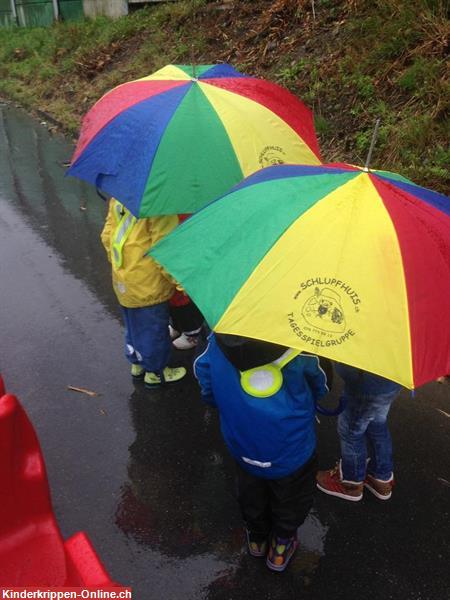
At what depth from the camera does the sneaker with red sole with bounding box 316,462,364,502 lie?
2947 millimetres

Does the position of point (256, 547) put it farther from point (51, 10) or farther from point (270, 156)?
point (51, 10)

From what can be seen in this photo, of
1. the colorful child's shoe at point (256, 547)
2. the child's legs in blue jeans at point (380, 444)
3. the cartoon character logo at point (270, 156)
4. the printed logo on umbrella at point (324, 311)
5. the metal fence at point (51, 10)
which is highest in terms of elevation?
the metal fence at point (51, 10)

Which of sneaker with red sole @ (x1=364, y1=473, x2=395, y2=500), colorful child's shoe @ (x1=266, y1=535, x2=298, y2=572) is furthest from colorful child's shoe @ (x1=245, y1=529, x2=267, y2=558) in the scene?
sneaker with red sole @ (x1=364, y1=473, x2=395, y2=500)

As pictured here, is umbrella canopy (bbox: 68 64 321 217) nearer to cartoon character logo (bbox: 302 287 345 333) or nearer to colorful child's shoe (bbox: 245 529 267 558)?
cartoon character logo (bbox: 302 287 345 333)

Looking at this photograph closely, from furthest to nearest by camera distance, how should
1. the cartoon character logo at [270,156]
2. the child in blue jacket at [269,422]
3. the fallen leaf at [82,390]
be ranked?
the fallen leaf at [82,390] < the cartoon character logo at [270,156] < the child in blue jacket at [269,422]

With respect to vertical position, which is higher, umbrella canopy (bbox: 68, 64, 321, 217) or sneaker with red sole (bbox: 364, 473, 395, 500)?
umbrella canopy (bbox: 68, 64, 321, 217)

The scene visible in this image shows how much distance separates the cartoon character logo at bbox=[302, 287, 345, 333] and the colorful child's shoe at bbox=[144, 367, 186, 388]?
88.3 inches

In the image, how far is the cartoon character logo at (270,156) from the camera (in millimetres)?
2775

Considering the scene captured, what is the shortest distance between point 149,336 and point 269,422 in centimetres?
154

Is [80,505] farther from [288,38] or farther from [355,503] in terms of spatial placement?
[288,38]

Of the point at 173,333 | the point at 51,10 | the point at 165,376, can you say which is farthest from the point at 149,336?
the point at 51,10

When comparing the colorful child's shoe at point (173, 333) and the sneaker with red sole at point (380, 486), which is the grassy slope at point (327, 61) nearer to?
the colorful child's shoe at point (173, 333)

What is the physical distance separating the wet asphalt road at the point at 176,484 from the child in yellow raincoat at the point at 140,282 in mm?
420

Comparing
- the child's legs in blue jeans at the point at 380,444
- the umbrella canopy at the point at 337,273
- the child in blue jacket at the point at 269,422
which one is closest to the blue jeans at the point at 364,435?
the child's legs in blue jeans at the point at 380,444
